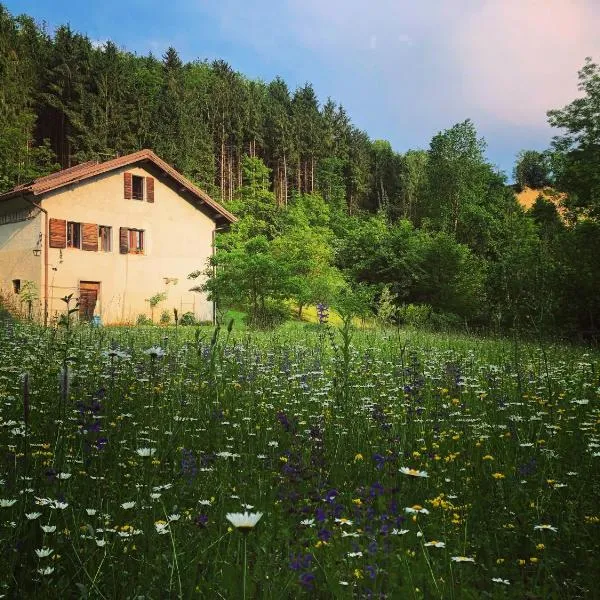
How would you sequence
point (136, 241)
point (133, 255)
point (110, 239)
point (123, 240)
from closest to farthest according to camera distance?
point (110, 239), point (123, 240), point (133, 255), point (136, 241)

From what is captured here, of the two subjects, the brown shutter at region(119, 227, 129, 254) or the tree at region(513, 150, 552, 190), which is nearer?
the brown shutter at region(119, 227, 129, 254)

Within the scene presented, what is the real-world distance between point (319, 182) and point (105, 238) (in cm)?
4270

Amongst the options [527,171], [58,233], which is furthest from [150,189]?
[527,171]

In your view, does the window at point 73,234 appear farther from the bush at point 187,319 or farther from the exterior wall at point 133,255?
the bush at point 187,319

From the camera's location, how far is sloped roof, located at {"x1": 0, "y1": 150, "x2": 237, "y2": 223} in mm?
27797

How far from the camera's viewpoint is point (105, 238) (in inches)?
1211

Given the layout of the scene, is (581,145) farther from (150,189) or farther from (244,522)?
(244,522)

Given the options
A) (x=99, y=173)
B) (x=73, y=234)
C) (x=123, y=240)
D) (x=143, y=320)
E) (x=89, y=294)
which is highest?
(x=99, y=173)

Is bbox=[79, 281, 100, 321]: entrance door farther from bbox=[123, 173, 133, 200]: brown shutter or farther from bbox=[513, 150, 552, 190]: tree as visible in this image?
bbox=[513, 150, 552, 190]: tree

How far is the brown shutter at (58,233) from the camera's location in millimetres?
28470

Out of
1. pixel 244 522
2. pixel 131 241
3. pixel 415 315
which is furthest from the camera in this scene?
pixel 131 241

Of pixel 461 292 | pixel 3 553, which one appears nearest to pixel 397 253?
pixel 461 292

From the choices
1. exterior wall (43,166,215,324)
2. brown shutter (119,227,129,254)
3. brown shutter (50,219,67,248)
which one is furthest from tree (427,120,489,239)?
brown shutter (50,219,67,248)

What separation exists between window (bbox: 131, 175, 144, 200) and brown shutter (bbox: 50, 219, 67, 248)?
451cm
